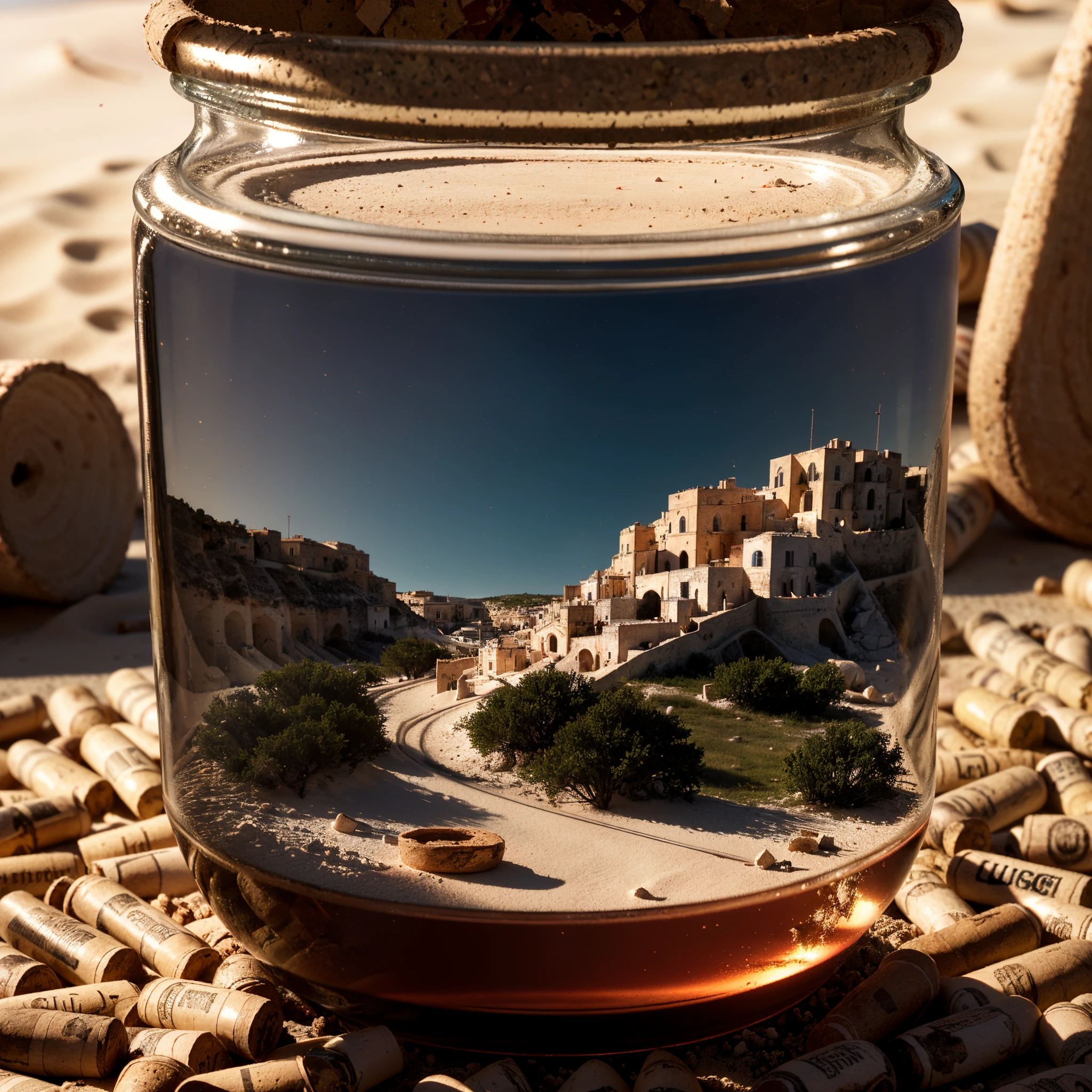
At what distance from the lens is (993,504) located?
6664 millimetres

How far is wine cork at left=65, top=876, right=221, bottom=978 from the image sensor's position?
2.98 meters

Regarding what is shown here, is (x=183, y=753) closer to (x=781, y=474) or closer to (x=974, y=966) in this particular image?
(x=781, y=474)

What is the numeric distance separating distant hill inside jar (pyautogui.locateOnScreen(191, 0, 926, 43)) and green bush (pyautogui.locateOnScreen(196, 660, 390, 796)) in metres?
1.23

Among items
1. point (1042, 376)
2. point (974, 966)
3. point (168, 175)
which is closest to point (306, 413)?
point (168, 175)

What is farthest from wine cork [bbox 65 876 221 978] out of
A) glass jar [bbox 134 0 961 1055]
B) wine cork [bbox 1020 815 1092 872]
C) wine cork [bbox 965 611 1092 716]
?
wine cork [bbox 965 611 1092 716]

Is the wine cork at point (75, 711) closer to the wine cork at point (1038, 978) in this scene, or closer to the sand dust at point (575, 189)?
the sand dust at point (575, 189)

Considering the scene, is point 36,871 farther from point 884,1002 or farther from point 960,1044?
point 960,1044

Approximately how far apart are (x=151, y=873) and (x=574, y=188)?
2.10m

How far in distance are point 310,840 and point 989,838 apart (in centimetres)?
221

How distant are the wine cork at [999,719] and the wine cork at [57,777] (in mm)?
2901

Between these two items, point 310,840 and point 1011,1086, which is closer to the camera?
point 310,840

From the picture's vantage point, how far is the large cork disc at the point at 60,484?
5848 mm

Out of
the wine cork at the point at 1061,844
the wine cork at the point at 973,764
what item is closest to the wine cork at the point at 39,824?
the wine cork at the point at 973,764

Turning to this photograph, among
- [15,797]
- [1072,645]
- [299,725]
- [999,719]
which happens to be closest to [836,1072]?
[299,725]
